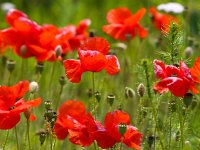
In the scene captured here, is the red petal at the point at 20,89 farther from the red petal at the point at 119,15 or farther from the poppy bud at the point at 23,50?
the red petal at the point at 119,15

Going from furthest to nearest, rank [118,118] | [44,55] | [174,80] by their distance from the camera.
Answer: [44,55] → [118,118] → [174,80]

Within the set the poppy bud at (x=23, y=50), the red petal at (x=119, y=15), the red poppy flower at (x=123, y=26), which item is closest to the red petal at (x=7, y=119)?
the poppy bud at (x=23, y=50)

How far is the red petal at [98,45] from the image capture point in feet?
6.44

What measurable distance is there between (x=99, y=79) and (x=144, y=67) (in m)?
1.19

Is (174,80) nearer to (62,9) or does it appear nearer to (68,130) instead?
(68,130)

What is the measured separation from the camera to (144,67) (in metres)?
1.72

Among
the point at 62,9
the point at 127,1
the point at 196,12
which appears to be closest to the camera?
the point at 196,12

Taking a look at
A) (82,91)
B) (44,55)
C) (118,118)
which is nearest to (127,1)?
(82,91)

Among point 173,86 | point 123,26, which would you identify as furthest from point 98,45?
point 123,26

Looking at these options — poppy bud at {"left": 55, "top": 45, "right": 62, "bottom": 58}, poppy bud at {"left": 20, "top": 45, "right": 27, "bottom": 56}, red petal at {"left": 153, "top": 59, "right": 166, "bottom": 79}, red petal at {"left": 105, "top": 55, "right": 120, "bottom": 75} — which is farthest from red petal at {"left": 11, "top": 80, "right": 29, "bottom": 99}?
poppy bud at {"left": 20, "top": 45, "right": 27, "bottom": 56}

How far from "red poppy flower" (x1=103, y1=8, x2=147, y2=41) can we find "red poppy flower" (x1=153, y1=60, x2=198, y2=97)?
1.04 metres

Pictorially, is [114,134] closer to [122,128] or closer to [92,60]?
[122,128]

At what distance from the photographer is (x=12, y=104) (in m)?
1.79

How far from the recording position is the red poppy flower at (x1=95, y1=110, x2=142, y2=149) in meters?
1.72
